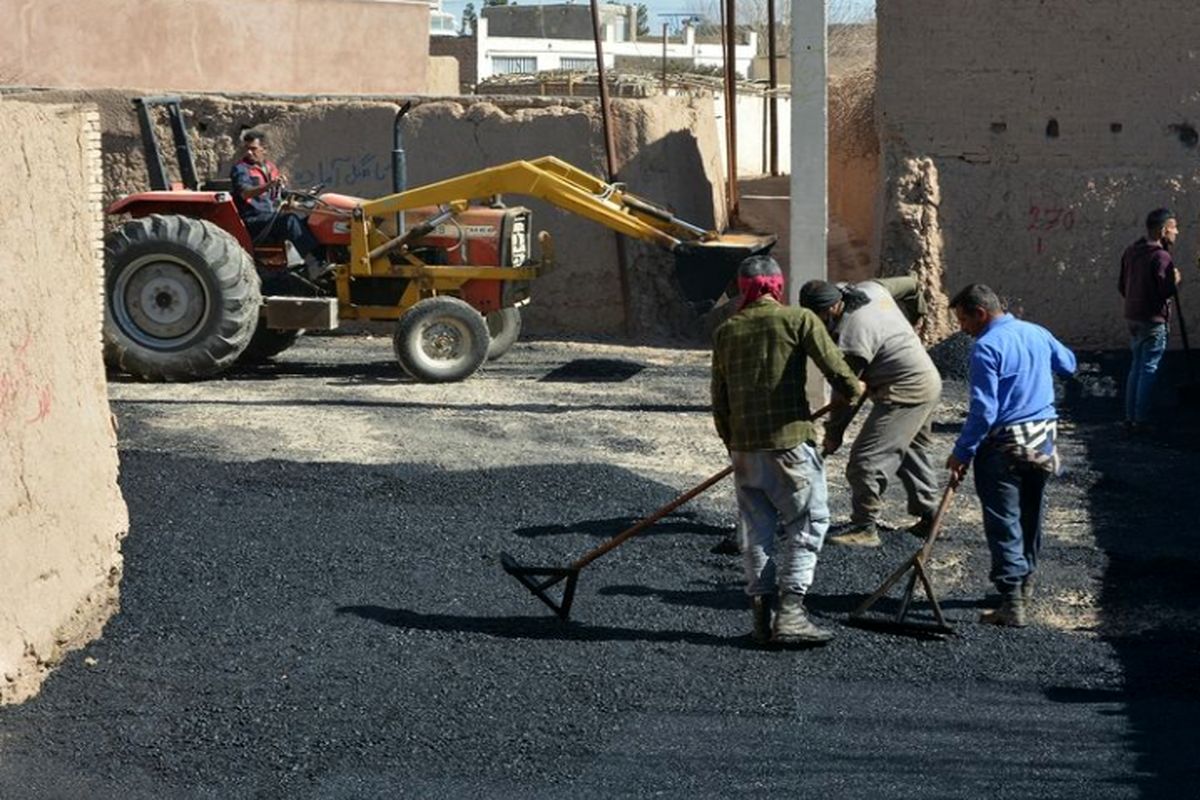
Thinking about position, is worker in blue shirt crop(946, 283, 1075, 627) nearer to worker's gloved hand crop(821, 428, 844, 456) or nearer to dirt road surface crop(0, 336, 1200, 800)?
dirt road surface crop(0, 336, 1200, 800)

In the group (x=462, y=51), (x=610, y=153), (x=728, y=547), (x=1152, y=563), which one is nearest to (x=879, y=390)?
(x=728, y=547)

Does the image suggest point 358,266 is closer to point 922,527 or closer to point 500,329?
A: point 500,329

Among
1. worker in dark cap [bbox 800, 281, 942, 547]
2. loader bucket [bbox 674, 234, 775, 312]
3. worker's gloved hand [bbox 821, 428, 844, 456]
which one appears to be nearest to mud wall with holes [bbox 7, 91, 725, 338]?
loader bucket [bbox 674, 234, 775, 312]

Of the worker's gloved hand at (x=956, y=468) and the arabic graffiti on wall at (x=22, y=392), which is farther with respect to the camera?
the worker's gloved hand at (x=956, y=468)

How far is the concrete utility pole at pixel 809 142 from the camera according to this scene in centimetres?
1306

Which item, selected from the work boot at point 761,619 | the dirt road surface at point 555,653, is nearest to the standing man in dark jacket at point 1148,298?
the dirt road surface at point 555,653

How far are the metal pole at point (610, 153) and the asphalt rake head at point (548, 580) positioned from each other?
896 cm

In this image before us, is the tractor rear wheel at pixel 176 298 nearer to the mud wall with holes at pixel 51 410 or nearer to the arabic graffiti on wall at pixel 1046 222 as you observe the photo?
the mud wall with holes at pixel 51 410

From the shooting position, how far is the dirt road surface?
6559 millimetres

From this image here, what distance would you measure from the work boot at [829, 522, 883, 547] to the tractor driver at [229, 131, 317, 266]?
23.2 feet

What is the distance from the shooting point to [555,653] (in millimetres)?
7938

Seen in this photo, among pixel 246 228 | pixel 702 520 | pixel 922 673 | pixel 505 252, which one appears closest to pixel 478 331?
pixel 505 252

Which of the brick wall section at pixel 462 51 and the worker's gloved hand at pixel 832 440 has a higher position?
the brick wall section at pixel 462 51

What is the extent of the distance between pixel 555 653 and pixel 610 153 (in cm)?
1043
